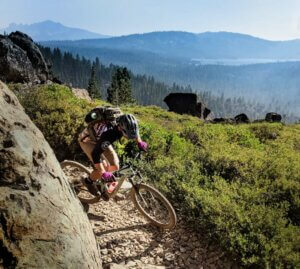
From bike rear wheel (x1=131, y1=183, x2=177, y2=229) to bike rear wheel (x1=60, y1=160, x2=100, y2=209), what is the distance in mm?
1133

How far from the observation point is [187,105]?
58.3 meters

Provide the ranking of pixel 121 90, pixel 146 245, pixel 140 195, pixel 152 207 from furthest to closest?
1. pixel 121 90
2. pixel 152 207
3. pixel 140 195
4. pixel 146 245

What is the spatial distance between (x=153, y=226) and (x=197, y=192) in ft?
4.27

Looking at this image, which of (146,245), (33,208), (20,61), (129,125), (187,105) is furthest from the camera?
(187,105)

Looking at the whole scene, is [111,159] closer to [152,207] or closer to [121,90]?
[152,207]

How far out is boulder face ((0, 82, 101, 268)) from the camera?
414cm

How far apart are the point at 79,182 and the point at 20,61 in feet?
113

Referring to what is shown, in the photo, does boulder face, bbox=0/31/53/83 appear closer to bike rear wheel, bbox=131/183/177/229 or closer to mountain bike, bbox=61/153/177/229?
mountain bike, bbox=61/153/177/229

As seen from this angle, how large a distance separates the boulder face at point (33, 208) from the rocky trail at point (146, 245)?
1.80 m

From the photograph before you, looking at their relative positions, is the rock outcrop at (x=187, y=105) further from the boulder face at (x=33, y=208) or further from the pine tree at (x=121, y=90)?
the boulder face at (x=33, y=208)

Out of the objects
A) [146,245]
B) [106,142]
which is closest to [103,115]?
[106,142]

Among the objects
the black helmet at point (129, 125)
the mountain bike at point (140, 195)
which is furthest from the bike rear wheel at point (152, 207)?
the black helmet at point (129, 125)

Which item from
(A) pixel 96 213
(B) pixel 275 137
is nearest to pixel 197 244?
(A) pixel 96 213

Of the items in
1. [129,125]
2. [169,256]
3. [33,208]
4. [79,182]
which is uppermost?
[129,125]
